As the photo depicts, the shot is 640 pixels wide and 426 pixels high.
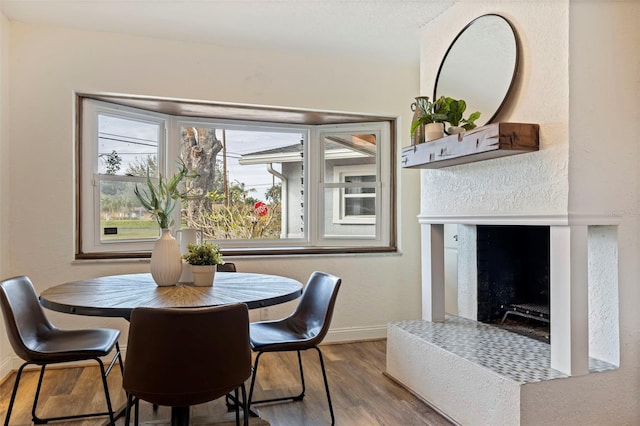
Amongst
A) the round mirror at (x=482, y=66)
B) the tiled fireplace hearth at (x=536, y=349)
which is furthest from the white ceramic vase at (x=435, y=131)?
the tiled fireplace hearth at (x=536, y=349)

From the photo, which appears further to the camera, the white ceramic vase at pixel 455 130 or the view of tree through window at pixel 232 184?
the view of tree through window at pixel 232 184

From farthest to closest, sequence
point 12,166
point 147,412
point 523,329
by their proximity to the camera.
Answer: point 12,166 < point 523,329 < point 147,412

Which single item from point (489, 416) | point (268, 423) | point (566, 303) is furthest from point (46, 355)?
point (566, 303)

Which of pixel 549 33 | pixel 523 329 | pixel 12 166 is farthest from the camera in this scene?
pixel 12 166

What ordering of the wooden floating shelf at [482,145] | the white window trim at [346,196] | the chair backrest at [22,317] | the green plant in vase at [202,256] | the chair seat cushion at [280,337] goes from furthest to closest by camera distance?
the white window trim at [346,196] → the green plant in vase at [202,256] → the chair seat cushion at [280,337] → the wooden floating shelf at [482,145] → the chair backrest at [22,317]

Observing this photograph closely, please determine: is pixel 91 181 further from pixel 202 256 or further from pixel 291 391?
pixel 291 391

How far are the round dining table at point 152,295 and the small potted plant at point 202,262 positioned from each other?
0.15ft

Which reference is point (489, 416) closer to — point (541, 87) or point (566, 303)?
point (566, 303)

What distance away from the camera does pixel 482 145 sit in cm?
218

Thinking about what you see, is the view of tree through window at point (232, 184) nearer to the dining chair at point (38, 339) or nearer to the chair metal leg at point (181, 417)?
the dining chair at point (38, 339)

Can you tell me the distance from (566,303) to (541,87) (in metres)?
1.04

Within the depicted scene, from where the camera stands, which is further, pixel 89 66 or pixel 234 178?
pixel 234 178

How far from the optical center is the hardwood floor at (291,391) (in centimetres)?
238

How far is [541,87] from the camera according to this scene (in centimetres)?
218
